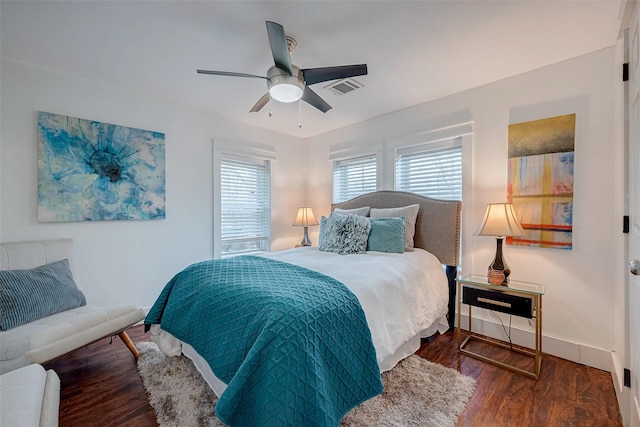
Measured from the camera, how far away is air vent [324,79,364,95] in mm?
2642

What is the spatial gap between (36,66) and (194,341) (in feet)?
9.19

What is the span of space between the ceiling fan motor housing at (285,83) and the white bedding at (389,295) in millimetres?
1301

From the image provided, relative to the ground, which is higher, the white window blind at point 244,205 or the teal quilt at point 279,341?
the white window blind at point 244,205

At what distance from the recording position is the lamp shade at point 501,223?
7.34ft

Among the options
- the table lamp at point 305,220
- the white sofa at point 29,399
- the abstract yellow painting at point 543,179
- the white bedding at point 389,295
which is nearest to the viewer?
the white sofa at point 29,399

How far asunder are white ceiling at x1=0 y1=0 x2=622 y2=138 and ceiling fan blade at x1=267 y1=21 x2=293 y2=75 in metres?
0.29

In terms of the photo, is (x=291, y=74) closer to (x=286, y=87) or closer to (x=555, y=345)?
(x=286, y=87)

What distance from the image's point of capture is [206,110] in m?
3.42

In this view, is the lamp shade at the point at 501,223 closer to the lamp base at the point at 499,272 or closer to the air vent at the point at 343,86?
the lamp base at the point at 499,272

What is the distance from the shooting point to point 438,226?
113 inches

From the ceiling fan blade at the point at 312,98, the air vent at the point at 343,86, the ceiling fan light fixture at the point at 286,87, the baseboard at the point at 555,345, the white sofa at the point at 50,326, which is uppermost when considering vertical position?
the air vent at the point at 343,86

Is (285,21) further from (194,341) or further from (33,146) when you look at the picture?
(33,146)

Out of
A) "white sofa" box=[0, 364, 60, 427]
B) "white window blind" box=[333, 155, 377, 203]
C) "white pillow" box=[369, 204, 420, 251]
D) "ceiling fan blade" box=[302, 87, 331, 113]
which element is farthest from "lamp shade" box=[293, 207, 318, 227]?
"white sofa" box=[0, 364, 60, 427]

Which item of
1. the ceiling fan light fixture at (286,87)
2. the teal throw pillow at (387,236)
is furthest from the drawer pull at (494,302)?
the ceiling fan light fixture at (286,87)
